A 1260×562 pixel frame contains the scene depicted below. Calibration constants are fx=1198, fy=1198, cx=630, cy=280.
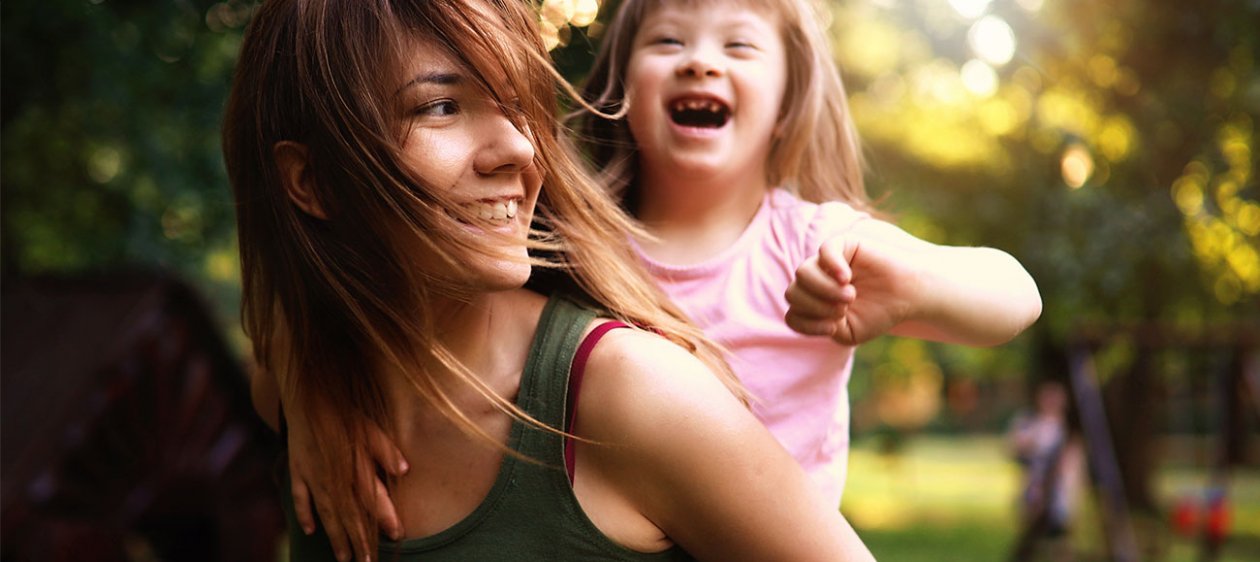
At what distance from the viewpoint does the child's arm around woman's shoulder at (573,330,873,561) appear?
4.92ft

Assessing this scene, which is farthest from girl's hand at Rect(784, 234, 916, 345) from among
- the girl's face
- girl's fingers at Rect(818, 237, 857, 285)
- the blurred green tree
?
the blurred green tree

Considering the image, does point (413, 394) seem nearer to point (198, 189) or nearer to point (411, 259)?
point (411, 259)

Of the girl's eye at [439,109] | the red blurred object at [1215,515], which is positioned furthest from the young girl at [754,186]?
the red blurred object at [1215,515]

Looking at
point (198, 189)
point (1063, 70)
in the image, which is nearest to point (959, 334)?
point (198, 189)

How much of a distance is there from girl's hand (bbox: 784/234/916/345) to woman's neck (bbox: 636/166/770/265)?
0.50 meters

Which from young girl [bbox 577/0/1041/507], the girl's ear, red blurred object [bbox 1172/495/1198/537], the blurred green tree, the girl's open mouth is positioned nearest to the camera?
the girl's ear

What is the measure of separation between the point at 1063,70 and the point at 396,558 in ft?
42.9

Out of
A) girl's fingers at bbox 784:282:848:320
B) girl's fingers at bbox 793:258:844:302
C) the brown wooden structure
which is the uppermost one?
girl's fingers at bbox 793:258:844:302

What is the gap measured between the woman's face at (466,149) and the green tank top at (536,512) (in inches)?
5.5

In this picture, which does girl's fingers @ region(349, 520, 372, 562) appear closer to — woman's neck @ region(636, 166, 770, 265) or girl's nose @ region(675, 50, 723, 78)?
woman's neck @ region(636, 166, 770, 265)

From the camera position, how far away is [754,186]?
2.22m

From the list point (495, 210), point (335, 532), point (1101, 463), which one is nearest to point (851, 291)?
point (495, 210)

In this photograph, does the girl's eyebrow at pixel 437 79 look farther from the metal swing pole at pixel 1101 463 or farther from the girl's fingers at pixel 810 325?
the metal swing pole at pixel 1101 463

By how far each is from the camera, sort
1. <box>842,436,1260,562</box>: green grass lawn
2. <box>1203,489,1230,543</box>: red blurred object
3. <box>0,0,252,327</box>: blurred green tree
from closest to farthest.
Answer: <box>0,0,252,327</box>: blurred green tree
<box>1203,489,1230,543</box>: red blurred object
<box>842,436,1260,562</box>: green grass lawn
